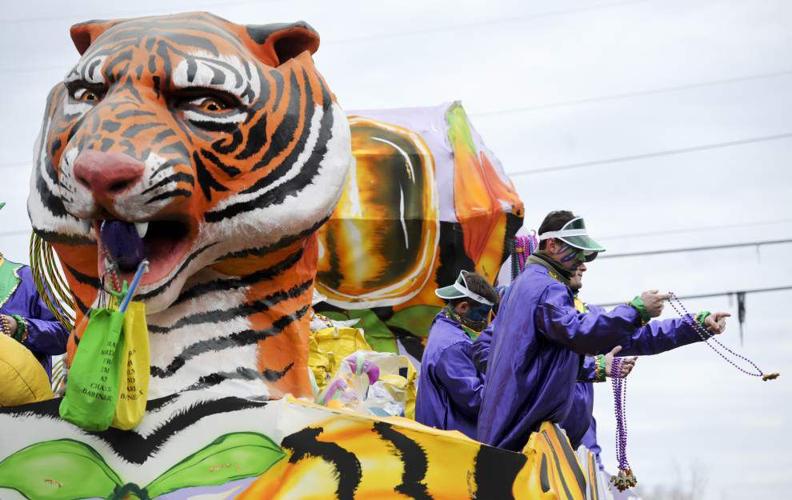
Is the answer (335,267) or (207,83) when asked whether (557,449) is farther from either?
(335,267)

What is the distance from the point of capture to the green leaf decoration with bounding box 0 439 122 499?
11.2 ft

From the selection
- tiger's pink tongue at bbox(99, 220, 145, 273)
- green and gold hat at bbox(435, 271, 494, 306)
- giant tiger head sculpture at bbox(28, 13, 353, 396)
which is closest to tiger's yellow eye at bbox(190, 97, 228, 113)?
giant tiger head sculpture at bbox(28, 13, 353, 396)

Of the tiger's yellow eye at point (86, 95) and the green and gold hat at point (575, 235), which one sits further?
the green and gold hat at point (575, 235)

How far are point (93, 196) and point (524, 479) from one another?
1.31m

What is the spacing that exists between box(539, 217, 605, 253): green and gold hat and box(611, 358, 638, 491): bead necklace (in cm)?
69

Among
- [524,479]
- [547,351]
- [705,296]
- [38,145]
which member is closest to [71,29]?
[38,145]

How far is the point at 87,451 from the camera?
3.42 metres

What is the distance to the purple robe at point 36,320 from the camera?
204 inches

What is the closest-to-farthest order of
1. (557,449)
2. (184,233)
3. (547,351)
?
(184,233), (557,449), (547,351)

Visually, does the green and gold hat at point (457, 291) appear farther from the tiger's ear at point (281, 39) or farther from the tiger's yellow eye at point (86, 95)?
the tiger's yellow eye at point (86, 95)

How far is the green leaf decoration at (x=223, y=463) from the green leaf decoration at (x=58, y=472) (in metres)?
0.13

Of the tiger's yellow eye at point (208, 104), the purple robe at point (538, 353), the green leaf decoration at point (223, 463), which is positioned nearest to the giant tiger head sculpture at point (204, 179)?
the tiger's yellow eye at point (208, 104)

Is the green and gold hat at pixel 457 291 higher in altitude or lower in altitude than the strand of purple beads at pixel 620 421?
higher

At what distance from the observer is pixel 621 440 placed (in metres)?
6.32
